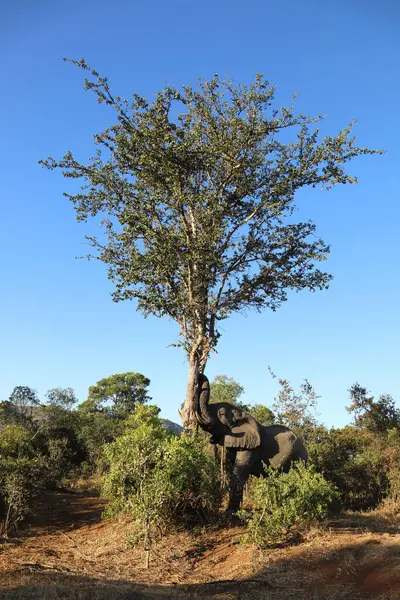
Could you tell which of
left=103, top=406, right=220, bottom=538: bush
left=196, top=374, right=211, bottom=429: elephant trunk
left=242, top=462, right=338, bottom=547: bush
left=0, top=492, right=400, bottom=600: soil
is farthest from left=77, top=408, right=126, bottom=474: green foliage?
left=242, top=462, right=338, bottom=547: bush

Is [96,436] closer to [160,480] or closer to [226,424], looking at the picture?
[226,424]

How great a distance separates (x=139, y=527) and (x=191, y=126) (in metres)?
13.6

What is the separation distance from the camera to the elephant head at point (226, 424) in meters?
13.5

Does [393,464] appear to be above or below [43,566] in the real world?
above

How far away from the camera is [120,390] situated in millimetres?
60969

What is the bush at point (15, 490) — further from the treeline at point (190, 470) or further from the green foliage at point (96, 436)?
the green foliage at point (96, 436)

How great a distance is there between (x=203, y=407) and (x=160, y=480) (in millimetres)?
3228

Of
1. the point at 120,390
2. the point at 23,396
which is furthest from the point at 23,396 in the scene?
the point at 120,390

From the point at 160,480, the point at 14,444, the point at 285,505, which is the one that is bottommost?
the point at 285,505

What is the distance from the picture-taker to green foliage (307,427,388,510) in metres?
17.2

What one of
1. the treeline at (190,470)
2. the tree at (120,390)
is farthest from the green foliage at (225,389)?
the tree at (120,390)

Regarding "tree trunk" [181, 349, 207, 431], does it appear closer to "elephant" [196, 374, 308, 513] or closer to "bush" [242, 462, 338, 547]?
"elephant" [196, 374, 308, 513]

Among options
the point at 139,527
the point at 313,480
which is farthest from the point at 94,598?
the point at 313,480

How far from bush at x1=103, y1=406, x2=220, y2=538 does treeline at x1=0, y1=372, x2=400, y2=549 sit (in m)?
0.02
